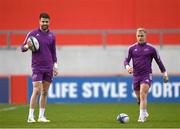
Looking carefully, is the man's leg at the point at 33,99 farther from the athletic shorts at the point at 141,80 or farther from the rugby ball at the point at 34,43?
the athletic shorts at the point at 141,80

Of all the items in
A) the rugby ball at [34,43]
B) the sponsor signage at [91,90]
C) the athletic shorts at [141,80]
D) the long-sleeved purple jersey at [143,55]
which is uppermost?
the rugby ball at [34,43]

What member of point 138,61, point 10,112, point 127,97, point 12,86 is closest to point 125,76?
point 127,97

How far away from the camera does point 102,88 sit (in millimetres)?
22969

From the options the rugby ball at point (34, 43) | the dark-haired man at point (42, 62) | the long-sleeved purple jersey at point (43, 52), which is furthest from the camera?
the long-sleeved purple jersey at point (43, 52)

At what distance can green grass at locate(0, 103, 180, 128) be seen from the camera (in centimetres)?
1443

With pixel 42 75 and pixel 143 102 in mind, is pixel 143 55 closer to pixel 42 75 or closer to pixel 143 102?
pixel 143 102

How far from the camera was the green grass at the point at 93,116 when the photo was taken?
14.4m

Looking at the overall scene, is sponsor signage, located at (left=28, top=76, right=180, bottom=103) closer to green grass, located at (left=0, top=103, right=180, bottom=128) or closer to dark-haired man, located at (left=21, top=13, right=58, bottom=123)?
green grass, located at (left=0, top=103, right=180, bottom=128)

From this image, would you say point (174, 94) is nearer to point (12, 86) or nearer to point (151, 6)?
point (12, 86)

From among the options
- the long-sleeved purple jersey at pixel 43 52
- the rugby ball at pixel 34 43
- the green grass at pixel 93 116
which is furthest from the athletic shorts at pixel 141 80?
the rugby ball at pixel 34 43

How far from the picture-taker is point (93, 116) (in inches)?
680

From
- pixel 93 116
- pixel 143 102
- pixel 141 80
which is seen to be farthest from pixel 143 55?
pixel 93 116

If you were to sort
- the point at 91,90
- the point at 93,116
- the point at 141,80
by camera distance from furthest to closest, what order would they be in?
the point at 91,90
the point at 93,116
the point at 141,80

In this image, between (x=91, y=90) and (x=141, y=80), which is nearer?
(x=141, y=80)
